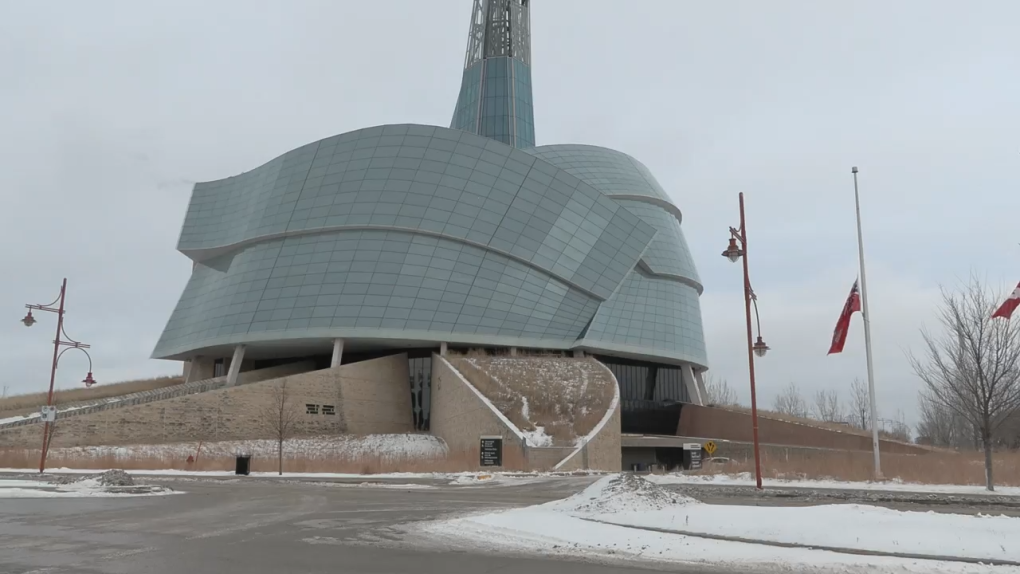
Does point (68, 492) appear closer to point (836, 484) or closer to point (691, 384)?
point (836, 484)

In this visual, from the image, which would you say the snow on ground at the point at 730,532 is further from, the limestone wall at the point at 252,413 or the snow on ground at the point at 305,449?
the limestone wall at the point at 252,413

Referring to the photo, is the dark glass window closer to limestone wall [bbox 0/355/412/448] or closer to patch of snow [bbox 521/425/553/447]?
limestone wall [bbox 0/355/412/448]

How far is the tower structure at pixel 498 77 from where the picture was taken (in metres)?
75.6

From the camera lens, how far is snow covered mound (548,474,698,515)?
42.5ft

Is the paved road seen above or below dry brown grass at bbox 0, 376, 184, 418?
below

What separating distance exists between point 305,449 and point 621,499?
96.8 ft

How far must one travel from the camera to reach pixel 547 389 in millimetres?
41031

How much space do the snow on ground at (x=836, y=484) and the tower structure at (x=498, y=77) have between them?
5428 cm

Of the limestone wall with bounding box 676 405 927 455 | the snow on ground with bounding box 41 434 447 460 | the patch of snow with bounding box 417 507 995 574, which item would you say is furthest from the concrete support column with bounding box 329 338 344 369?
the patch of snow with bounding box 417 507 995 574

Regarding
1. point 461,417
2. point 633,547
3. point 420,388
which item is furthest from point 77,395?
point 633,547

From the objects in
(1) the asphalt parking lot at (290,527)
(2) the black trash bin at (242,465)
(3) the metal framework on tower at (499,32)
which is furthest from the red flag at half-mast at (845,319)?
(3) the metal framework on tower at (499,32)

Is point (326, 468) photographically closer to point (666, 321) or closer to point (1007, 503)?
point (1007, 503)

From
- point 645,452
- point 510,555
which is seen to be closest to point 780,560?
point 510,555

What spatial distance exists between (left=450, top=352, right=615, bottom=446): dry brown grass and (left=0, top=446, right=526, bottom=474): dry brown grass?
3.52 m
